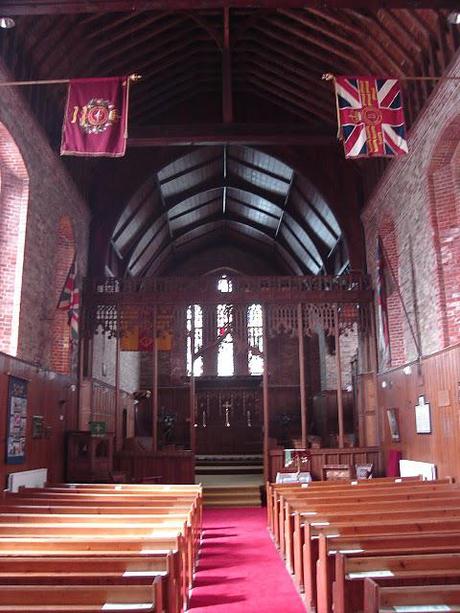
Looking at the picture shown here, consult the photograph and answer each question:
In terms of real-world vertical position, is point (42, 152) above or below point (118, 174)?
below

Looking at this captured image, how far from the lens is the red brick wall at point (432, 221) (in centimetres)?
938

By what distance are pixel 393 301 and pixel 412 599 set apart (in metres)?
9.91

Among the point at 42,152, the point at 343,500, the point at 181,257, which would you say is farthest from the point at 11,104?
the point at 181,257

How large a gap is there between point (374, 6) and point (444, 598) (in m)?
7.37

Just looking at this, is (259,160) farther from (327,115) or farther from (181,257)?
(181,257)

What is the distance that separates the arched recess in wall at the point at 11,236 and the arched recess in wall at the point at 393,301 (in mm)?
7027

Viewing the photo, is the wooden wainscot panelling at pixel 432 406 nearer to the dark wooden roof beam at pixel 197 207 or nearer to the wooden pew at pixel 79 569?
the wooden pew at pixel 79 569

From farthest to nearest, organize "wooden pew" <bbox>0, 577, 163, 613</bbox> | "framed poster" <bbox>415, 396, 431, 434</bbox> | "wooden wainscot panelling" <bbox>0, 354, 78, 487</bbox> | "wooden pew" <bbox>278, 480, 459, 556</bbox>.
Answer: "framed poster" <bbox>415, 396, 431, 434</bbox> → "wooden wainscot panelling" <bbox>0, 354, 78, 487</bbox> → "wooden pew" <bbox>278, 480, 459, 556</bbox> → "wooden pew" <bbox>0, 577, 163, 613</bbox>

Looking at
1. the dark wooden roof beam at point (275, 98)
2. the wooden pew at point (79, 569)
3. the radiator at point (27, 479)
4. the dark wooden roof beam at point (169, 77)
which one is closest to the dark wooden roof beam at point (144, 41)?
the dark wooden roof beam at point (169, 77)

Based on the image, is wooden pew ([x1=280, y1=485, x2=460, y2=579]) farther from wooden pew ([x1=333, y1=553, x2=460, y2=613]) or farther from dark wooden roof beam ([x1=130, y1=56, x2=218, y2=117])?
dark wooden roof beam ([x1=130, y1=56, x2=218, y2=117])

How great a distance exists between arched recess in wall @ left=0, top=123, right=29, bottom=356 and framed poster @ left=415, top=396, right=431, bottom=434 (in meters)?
6.67

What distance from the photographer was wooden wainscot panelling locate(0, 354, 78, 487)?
8594 millimetres

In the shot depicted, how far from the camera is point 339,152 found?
14664mm

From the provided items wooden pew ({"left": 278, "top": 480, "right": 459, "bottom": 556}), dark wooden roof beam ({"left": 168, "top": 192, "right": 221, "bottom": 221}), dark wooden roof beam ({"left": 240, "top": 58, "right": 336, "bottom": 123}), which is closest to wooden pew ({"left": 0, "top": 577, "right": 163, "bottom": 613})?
wooden pew ({"left": 278, "top": 480, "right": 459, "bottom": 556})
